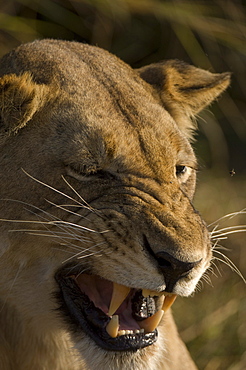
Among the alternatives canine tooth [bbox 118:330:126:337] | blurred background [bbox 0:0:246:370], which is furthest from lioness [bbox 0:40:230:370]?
blurred background [bbox 0:0:246:370]

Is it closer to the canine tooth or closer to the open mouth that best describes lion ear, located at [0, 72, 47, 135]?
the open mouth

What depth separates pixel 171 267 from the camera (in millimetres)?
2377

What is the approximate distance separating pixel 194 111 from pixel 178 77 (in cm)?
16

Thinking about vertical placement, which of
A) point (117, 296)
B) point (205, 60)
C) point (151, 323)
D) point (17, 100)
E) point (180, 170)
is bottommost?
point (205, 60)

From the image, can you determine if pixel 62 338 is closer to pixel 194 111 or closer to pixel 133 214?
pixel 133 214

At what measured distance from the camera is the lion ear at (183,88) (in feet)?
10.5

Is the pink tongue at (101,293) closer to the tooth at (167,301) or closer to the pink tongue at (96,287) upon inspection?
the pink tongue at (96,287)

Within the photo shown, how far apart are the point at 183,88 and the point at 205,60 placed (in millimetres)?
2077

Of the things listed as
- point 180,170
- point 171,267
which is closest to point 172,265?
point 171,267

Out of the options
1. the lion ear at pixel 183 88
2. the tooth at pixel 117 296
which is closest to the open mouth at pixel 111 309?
the tooth at pixel 117 296

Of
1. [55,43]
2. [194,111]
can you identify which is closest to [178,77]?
[194,111]

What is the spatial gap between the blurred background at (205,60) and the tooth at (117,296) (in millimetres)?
1727

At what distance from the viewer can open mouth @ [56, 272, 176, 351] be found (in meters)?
2.58

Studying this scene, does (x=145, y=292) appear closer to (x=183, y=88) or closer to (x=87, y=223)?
(x=87, y=223)
